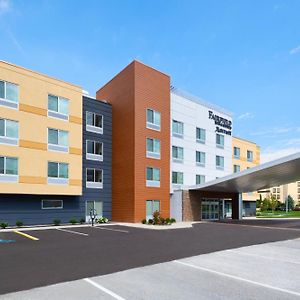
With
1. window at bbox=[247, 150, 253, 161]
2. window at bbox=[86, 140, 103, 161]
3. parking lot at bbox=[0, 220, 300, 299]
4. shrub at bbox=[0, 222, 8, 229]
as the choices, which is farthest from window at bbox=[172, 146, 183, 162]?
parking lot at bbox=[0, 220, 300, 299]

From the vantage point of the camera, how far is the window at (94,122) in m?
31.9

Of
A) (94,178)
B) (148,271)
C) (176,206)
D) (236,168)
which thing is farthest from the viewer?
(236,168)

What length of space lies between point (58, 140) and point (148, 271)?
21.2 meters

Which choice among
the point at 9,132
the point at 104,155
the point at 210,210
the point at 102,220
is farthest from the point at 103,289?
the point at 210,210

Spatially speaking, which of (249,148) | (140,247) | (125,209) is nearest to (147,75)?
(125,209)

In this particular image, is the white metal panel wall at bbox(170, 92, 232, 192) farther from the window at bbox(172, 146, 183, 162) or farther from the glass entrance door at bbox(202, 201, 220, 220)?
the glass entrance door at bbox(202, 201, 220, 220)

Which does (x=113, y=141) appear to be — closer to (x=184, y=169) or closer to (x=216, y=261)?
(x=184, y=169)

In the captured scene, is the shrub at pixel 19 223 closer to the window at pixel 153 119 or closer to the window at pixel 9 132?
the window at pixel 9 132

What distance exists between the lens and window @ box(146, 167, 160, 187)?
105 ft

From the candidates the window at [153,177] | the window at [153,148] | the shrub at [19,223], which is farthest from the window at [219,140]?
the shrub at [19,223]

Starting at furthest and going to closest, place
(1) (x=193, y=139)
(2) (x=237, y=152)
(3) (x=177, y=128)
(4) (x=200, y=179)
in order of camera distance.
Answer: (2) (x=237, y=152), (4) (x=200, y=179), (1) (x=193, y=139), (3) (x=177, y=128)

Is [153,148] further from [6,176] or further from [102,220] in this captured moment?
[6,176]

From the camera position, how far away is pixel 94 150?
32250 millimetres

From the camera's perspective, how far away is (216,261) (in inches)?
439
